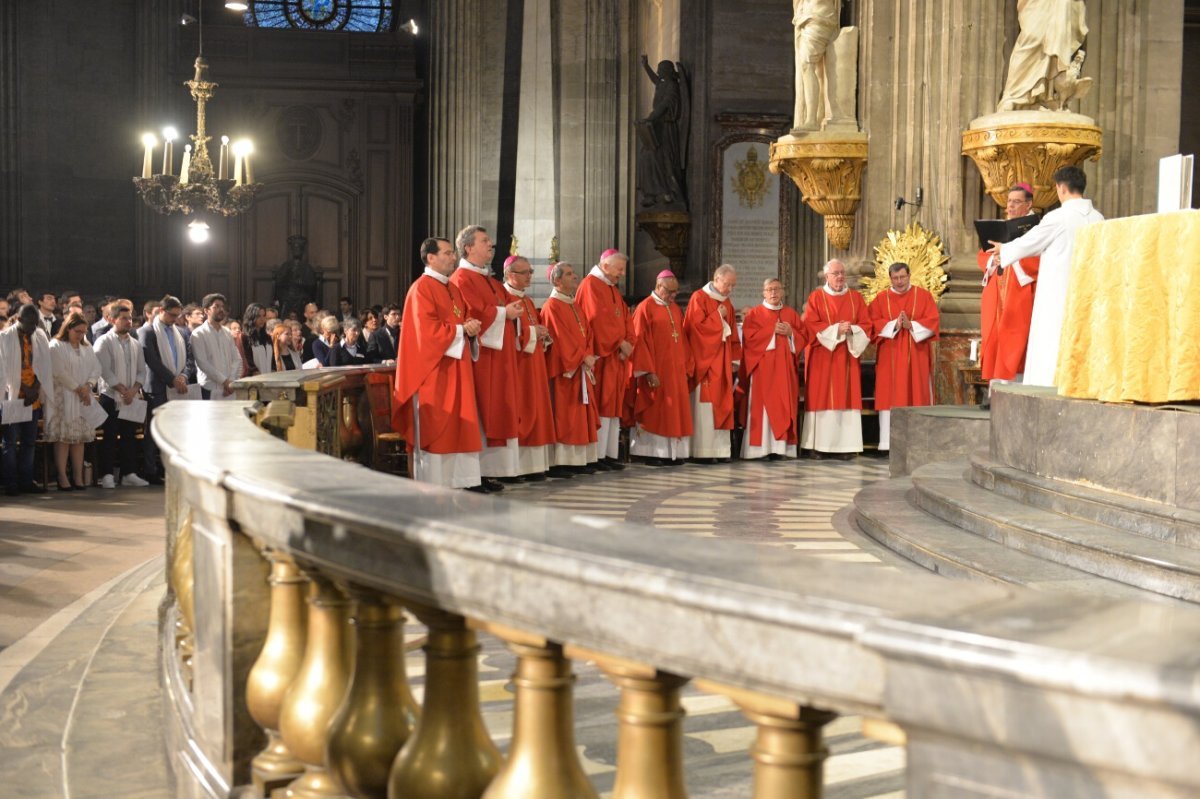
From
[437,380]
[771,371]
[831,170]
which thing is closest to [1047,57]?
[831,170]

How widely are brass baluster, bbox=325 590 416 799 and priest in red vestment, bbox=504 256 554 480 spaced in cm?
880

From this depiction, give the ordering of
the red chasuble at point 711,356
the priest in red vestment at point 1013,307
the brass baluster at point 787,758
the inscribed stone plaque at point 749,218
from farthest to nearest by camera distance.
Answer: the inscribed stone plaque at point 749,218 → the red chasuble at point 711,356 → the priest in red vestment at point 1013,307 → the brass baluster at point 787,758

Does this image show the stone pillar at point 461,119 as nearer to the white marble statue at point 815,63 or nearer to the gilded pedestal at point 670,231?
the gilded pedestal at point 670,231

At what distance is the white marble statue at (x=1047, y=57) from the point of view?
11.9 meters

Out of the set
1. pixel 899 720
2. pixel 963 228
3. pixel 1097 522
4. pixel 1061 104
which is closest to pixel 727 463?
pixel 963 228

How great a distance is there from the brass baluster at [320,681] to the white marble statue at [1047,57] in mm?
10912

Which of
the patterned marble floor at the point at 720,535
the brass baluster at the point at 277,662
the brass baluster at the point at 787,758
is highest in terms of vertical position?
the brass baluster at the point at 787,758

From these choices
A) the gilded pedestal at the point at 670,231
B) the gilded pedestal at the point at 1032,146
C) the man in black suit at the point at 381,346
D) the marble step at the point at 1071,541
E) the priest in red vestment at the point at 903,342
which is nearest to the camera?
the marble step at the point at 1071,541

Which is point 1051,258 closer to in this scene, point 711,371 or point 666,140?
point 711,371

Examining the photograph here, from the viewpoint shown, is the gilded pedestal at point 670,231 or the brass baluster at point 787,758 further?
the gilded pedestal at point 670,231

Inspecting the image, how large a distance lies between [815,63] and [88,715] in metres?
11.6

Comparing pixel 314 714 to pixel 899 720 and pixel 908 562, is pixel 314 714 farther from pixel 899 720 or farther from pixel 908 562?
pixel 908 562

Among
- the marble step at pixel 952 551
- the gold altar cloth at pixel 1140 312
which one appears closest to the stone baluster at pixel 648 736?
the marble step at pixel 952 551

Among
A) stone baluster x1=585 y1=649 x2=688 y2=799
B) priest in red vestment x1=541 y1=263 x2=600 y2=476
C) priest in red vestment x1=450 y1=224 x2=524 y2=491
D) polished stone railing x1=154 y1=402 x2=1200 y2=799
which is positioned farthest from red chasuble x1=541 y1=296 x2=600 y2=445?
stone baluster x1=585 y1=649 x2=688 y2=799
